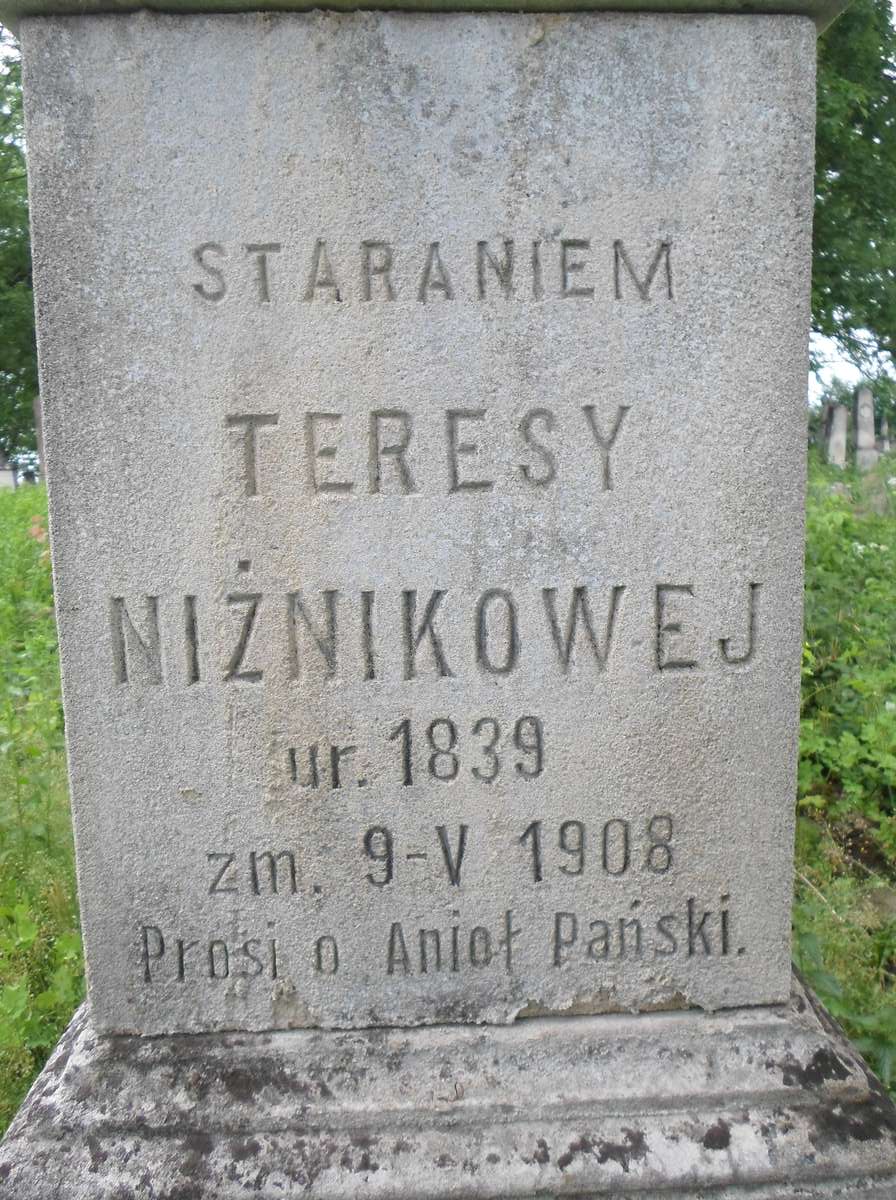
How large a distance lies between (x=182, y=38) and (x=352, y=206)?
0.37 meters

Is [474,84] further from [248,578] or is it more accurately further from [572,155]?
[248,578]

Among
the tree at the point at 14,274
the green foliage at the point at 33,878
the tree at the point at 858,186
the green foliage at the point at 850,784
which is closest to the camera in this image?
the green foliage at the point at 33,878

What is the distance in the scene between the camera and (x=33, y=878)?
9.46 feet

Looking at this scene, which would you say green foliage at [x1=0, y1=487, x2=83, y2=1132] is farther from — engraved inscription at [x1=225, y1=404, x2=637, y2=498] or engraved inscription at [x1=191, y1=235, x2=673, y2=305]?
engraved inscription at [x1=191, y1=235, x2=673, y2=305]

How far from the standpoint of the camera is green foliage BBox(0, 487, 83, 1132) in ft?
7.45

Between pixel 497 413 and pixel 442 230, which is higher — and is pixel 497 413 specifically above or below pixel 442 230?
below

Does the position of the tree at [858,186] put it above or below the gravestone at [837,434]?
above

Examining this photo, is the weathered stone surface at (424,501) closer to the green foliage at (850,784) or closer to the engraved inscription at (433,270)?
the engraved inscription at (433,270)

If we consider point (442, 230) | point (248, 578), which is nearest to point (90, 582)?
point (248, 578)

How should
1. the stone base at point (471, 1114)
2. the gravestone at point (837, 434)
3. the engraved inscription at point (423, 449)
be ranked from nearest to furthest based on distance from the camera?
1. the stone base at point (471, 1114)
2. the engraved inscription at point (423, 449)
3. the gravestone at point (837, 434)

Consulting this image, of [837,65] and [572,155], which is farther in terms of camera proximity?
[837,65]

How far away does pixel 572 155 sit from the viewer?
1.65 metres

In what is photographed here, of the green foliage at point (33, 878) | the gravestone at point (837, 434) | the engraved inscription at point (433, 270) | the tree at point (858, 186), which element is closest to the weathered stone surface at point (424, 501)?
the engraved inscription at point (433, 270)

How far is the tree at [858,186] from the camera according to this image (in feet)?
27.2
